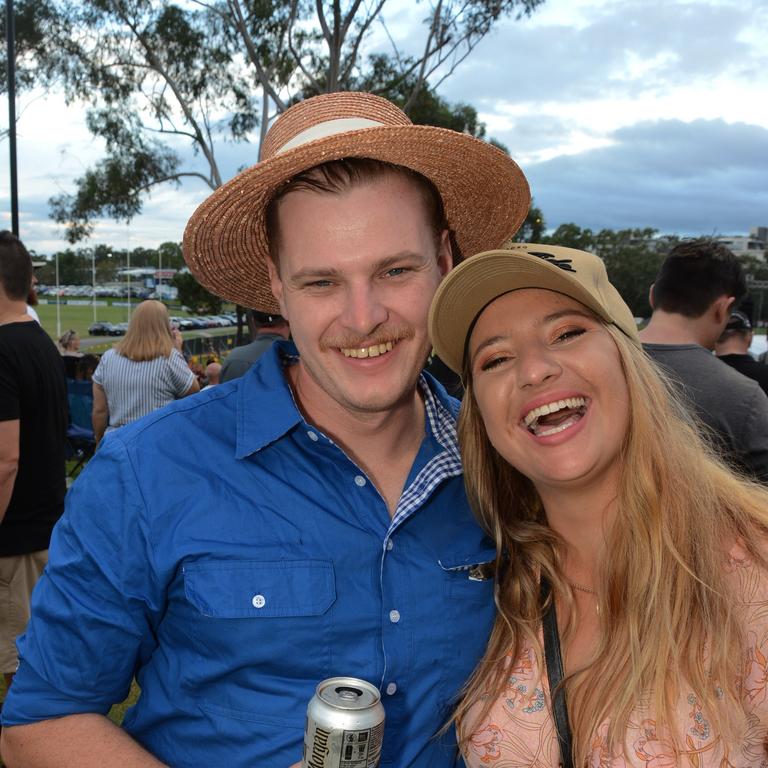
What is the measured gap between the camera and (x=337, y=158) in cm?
182

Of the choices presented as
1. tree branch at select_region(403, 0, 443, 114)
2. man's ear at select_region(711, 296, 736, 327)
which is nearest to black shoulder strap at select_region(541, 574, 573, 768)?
man's ear at select_region(711, 296, 736, 327)

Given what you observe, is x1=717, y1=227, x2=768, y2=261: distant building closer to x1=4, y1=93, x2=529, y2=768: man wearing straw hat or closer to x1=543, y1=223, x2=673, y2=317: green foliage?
x1=543, y1=223, x2=673, y2=317: green foliage

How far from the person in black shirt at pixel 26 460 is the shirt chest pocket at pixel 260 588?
8.18 feet

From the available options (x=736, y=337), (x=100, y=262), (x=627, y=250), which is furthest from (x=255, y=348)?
(x=100, y=262)

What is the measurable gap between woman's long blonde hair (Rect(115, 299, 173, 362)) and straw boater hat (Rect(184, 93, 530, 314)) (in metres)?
3.64

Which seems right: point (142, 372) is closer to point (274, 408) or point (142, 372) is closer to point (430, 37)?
point (274, 408)

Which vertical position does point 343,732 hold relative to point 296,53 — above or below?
below

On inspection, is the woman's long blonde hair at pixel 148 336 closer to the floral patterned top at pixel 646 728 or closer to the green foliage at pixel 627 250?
the floral patterned top at pixel 646 728

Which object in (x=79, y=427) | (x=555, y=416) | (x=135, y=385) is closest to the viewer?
(x=555, y=416)

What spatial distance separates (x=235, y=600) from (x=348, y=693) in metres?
0.40

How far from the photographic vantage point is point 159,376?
19.2 ft

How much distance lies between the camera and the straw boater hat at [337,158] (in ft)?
5.89

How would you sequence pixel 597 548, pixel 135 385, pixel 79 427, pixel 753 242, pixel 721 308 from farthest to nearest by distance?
pixel 753 242
pixel 79 427
pixel 135 385
pixel 721 308
pixel 597 548

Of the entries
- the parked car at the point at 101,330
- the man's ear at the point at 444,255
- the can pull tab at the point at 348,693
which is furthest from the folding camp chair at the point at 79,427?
the parked car at the point at 101,330
